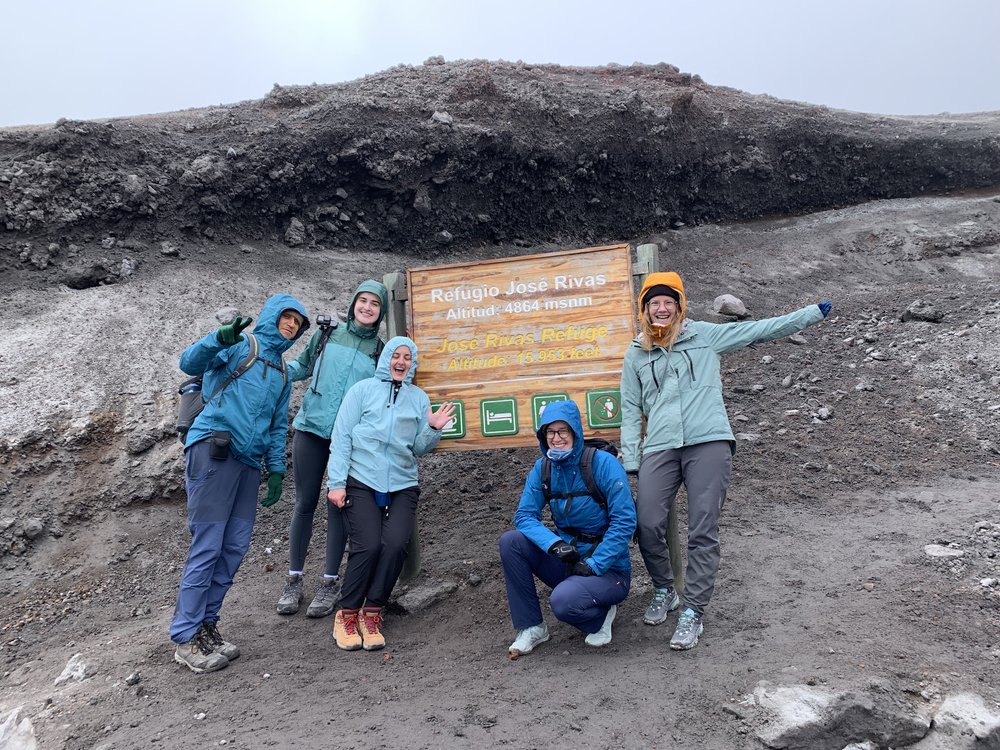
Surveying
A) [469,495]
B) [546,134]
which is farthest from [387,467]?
[546,134]

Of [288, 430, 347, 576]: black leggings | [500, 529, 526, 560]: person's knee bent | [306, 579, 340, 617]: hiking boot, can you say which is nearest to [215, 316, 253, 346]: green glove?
[288, 430, 347, 576]: black leggings

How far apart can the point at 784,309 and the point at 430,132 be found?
698 centimetres

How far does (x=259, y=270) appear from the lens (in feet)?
38.4

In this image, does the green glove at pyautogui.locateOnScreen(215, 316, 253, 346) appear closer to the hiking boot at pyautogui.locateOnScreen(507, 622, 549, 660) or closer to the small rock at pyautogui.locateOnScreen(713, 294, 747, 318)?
the hiking boot at pyautogui.locateOnScreen(507, 622, 549, 660)

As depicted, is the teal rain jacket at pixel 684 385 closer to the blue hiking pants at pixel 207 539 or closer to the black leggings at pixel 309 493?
the black leggings at pixel 309 493

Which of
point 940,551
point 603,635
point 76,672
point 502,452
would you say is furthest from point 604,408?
point 76,672

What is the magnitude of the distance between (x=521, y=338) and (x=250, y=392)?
6.83 ft

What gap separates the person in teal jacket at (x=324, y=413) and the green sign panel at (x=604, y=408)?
1.71m

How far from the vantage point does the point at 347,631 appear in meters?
5.05

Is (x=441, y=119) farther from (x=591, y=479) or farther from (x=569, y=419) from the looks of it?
(x=591, y=479)

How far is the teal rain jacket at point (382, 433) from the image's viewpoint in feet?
16.6

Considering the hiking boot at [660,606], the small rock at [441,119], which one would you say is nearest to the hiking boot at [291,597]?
the hiking boot at [660,606]

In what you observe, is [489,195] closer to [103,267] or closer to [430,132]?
[430,132]

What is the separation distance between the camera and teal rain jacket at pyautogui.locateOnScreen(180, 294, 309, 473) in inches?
193
